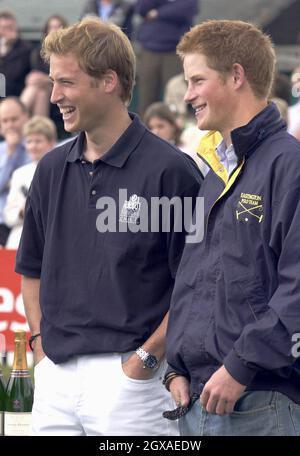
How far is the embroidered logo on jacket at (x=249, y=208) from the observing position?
3666mm

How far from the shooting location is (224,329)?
3.69m

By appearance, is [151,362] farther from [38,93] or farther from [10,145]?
[38,93]

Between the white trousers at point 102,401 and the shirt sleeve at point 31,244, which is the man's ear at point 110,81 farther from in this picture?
the white trousers at point 102,401

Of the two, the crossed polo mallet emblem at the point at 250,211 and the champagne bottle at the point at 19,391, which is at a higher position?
the crossed polo mallet emblem at the point at 250,211

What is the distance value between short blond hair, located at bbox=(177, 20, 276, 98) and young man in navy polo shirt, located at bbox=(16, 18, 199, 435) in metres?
0.50

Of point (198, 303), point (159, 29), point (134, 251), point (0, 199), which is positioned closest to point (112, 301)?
point (134, 251)

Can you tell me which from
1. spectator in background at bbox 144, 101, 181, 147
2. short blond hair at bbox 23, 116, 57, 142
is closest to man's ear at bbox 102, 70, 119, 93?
spectator in background at bbox 144, 101, 181, 147

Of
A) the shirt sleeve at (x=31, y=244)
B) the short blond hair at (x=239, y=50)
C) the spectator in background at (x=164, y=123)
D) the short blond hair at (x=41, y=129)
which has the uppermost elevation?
the short blond hair at (x=239, y=50)

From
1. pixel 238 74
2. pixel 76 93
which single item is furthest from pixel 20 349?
pixel 238 74

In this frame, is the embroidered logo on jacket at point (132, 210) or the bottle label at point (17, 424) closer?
the embroidered logo on jacket at point (132, 210)

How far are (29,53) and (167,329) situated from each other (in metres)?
8.88

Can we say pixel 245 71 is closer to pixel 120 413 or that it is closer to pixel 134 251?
pixel 134 251

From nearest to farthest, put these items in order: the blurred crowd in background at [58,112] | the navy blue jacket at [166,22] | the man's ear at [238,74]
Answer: the man's ear at [238,74]
the blurred crowd in background at [58,112]
the navy blue jacket at [166,22]

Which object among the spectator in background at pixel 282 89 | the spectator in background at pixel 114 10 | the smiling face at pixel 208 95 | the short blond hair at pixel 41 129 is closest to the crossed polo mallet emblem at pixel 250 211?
the smiling face at pixel 208 95
